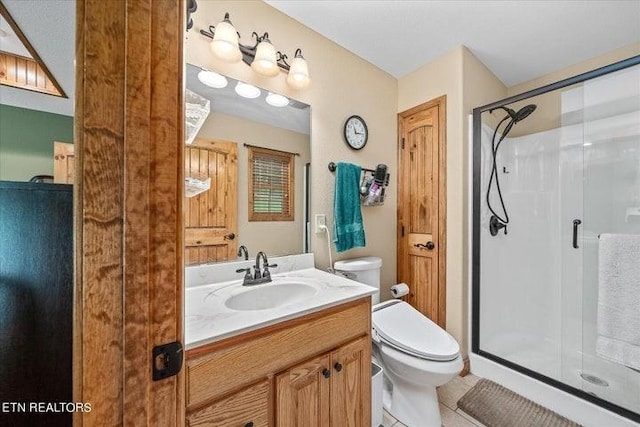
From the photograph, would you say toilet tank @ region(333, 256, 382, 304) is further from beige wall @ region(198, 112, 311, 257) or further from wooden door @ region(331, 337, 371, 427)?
wooden door @ region(331, 337, 371, 427)

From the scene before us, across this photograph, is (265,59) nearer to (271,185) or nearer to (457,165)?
(271,185)

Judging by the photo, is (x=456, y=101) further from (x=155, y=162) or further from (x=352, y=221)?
(x=155, y=162)

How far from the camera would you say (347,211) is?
1641 mm

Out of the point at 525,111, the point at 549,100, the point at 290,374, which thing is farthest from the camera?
the point at 549,100

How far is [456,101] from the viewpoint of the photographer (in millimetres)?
1751

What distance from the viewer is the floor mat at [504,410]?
1318 millimetres

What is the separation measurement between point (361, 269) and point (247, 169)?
0.91m

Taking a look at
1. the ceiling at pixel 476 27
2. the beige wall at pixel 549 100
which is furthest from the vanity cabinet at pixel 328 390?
the beige wall at pixel 549 100

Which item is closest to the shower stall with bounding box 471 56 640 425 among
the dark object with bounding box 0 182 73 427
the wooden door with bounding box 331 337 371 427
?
the wooden door with bounding box 331 337 371 427

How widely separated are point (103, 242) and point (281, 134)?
3.99 ft

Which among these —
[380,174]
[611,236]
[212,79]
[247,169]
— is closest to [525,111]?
[611,236]

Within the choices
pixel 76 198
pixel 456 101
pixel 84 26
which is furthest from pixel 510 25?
pixel 76 198

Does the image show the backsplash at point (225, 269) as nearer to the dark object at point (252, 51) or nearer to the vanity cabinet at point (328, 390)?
the vanity cabinet at point (328, 390)

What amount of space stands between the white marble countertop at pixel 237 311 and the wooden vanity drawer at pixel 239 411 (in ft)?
0.61
